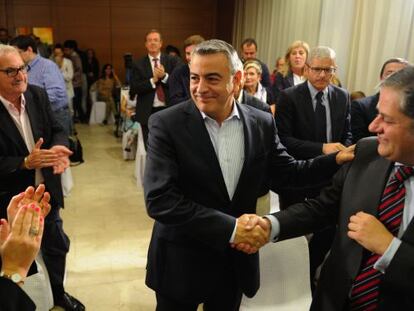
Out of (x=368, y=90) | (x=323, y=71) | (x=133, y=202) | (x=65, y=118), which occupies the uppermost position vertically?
(x=323, y=71)

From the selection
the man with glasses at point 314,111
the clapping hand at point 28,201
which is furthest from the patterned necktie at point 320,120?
the clapping hand at point 28,201

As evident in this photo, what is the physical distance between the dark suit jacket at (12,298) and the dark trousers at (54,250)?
142 centimetres

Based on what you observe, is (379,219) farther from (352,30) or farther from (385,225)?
(352,30)

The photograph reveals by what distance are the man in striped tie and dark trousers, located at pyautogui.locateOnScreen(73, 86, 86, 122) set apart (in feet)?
27.6

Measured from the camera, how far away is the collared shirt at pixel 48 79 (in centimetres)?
364

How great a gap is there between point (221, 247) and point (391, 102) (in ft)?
2.58

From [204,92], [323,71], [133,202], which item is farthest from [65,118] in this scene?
[204,92]

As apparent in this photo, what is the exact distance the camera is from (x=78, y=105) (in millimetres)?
9266

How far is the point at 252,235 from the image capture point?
Answer: 1625mm

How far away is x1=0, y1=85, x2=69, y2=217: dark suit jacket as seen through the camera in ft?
7.36

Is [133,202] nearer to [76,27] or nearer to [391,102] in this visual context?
[391,102]

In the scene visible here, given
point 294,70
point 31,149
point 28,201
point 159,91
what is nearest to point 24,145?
point 31,149

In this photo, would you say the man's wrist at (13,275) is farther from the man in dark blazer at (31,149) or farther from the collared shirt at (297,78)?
the collared shirt at (297,78)

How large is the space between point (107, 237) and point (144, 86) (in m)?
1.63
